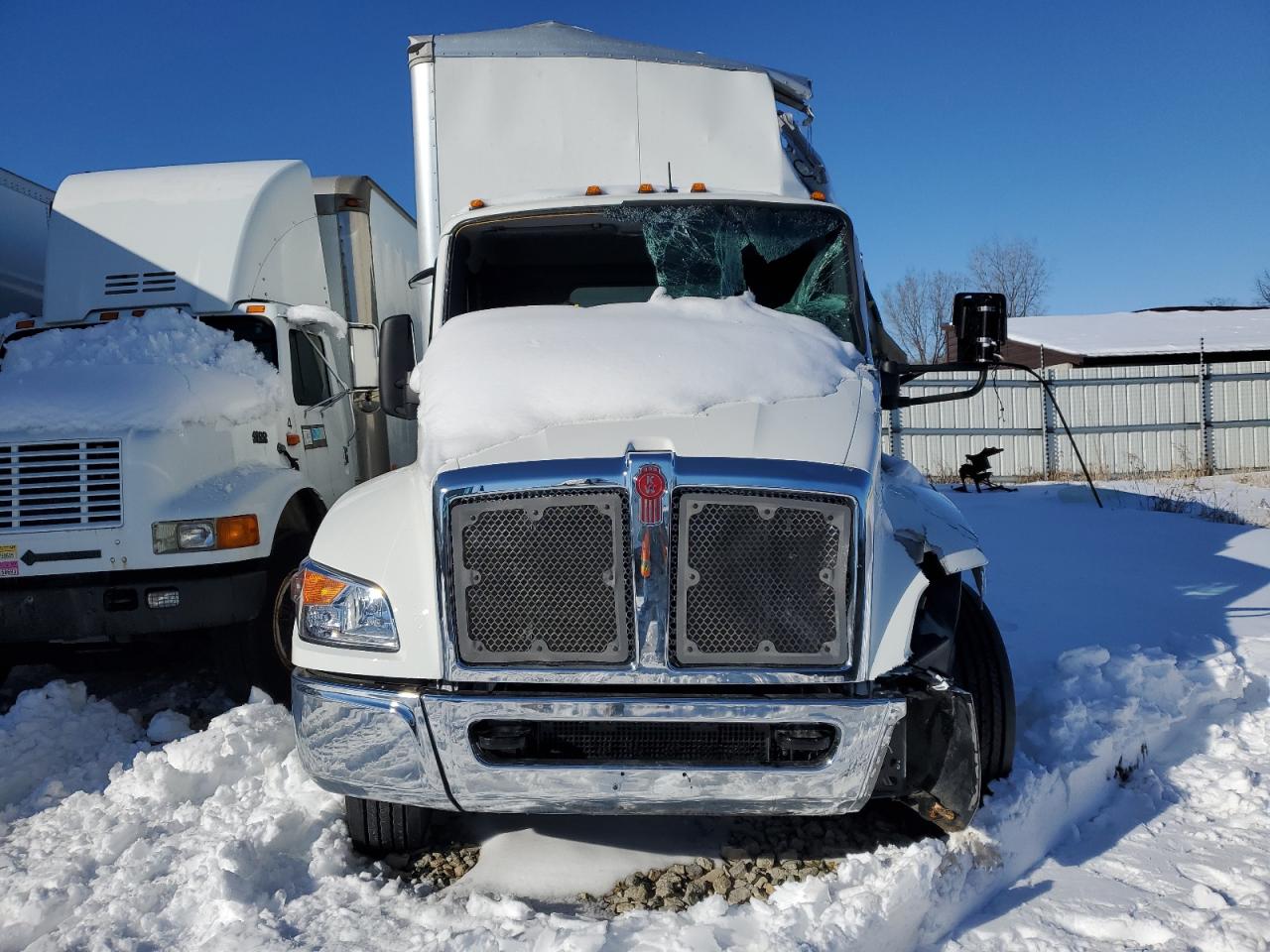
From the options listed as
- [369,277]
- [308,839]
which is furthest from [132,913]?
[369,277]

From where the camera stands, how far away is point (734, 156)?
5180 millimetres

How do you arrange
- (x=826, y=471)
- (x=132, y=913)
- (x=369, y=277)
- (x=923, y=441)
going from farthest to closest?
(x=923, y=441) → (x=369, y=277) → (x=132, y=913) → (x=826, y=471)

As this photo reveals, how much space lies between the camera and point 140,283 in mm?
6086

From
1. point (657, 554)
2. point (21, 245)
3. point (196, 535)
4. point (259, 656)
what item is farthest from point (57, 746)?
point (21, 245)

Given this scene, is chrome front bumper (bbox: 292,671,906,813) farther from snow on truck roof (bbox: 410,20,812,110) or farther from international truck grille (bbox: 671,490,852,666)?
snow on truck roof (bbox: 410,20,812,110)

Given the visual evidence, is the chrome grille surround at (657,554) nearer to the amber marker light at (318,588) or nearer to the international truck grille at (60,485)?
the amber marker light at (318,588)

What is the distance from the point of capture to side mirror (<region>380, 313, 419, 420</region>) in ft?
13.2

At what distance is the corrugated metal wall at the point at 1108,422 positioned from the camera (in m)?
18.1

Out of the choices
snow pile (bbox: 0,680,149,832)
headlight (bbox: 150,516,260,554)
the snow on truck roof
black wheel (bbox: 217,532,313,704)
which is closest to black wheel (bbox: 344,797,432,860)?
snow pile (bbox: 0,680,149,832)

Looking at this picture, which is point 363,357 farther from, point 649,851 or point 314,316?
point 649,851

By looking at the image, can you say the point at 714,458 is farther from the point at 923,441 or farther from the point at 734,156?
the point at 923,441

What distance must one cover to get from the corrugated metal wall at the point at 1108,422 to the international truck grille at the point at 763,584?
15846 millimetres

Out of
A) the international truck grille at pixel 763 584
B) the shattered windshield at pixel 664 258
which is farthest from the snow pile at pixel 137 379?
the international truck grille at pixel 763 584

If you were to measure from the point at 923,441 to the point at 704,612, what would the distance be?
53.7 feet
